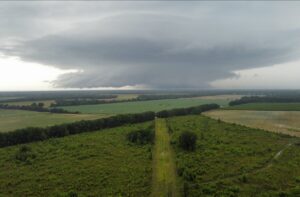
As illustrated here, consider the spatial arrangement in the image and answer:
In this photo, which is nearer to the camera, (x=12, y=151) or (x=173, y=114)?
(x=12, y=151)

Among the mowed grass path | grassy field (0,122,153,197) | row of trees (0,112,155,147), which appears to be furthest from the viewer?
row of trees (0,112,155,147)

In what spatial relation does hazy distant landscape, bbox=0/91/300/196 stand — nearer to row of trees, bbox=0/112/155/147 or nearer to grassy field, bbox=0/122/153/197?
grassy field, bbox=0/122/153/197

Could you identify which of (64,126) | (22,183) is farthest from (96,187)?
(64,126)

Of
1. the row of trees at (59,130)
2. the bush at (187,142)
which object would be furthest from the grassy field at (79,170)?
the bush at (187,142)

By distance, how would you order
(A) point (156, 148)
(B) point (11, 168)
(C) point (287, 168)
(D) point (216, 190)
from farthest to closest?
(A) point (156, 148) → (B) point (11, 168) → (C) point (287, 168) → (D) point (216, 190)

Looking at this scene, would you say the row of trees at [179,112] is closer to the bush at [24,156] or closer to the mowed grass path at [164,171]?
the mowed grass path at [164,171]

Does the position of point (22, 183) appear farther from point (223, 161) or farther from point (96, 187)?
point (223, 161)

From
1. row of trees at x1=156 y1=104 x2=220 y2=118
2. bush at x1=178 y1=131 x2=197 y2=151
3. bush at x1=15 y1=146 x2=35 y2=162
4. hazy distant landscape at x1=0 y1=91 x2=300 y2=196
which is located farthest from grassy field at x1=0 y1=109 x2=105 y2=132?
bush at x1=178 y1=131 x2=197 y2=151
